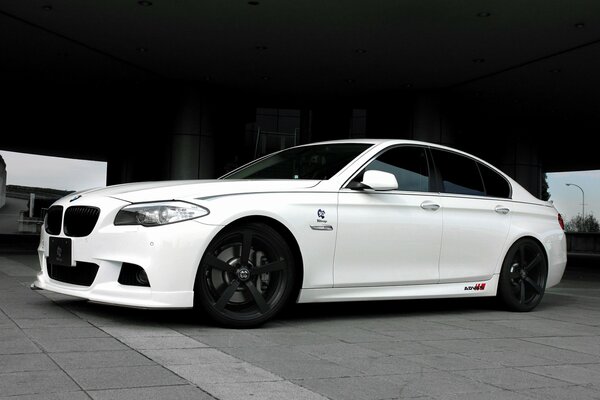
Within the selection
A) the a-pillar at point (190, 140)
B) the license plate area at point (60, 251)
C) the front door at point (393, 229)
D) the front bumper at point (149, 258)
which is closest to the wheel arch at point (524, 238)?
the front door at point (393, 229)

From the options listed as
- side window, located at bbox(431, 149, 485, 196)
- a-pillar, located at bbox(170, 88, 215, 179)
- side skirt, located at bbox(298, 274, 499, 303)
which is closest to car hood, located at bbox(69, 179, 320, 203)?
side skirt, located at bbox(298, 274, 499, 303)

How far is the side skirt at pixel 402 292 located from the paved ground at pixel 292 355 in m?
0.22

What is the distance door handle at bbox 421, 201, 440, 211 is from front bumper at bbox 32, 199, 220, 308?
82.2 inches

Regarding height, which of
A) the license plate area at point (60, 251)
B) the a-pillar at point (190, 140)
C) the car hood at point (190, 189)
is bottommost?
the license plate area at point (60, 251)

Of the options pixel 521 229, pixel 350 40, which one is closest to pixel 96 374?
pixel 521 229

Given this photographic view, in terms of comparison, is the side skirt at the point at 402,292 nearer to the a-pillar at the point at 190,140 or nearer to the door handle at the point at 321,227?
the door handle at the point at 321,227

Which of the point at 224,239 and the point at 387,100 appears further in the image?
the point at 387,100

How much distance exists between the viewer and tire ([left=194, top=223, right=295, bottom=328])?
470 cm

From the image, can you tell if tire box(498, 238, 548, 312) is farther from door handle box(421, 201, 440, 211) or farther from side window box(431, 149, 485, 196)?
door handle box(421, 201, 440, 211)

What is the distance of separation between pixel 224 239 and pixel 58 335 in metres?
1.28

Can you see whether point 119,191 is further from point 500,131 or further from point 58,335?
point 500,131

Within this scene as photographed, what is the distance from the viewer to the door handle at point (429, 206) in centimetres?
590

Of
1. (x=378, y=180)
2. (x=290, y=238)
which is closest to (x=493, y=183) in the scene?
(x=378, y=180)

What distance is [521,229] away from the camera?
264 inches
